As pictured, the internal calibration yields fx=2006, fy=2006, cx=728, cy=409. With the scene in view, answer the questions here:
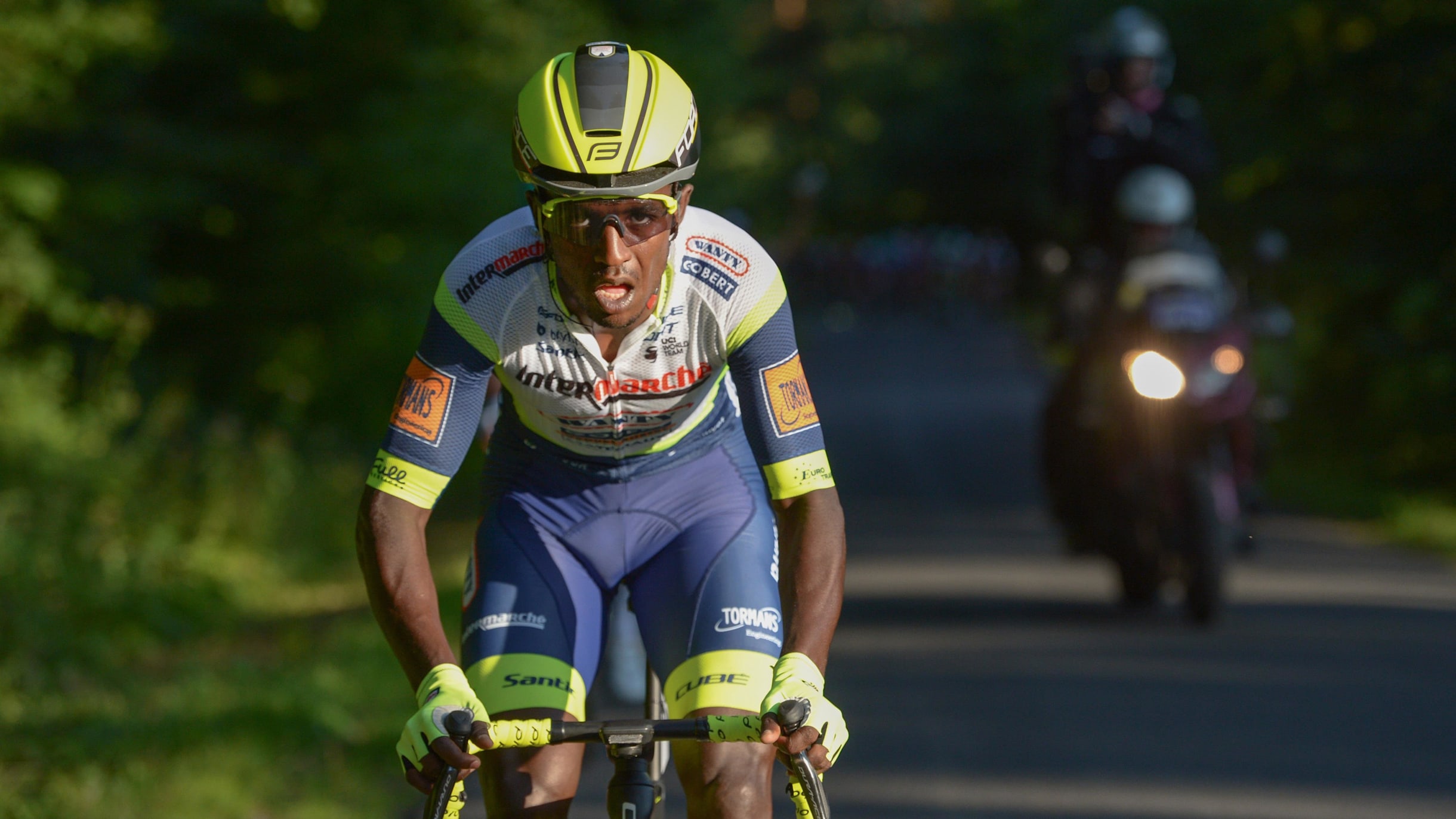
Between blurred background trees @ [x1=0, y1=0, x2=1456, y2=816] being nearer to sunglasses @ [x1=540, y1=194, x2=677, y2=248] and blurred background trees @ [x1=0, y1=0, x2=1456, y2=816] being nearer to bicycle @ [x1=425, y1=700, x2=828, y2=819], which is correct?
sunglasses @ [x1=540, y1=194, x2=677, y2=248]

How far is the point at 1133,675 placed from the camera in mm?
8664

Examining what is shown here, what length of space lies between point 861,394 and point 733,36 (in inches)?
185

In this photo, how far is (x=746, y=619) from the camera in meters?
4.25

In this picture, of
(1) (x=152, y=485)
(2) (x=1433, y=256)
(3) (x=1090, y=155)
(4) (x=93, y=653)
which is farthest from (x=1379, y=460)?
(4) (x=93, y=653)

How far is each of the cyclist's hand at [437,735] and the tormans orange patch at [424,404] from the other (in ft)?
1.83

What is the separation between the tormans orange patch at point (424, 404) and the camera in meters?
4.05

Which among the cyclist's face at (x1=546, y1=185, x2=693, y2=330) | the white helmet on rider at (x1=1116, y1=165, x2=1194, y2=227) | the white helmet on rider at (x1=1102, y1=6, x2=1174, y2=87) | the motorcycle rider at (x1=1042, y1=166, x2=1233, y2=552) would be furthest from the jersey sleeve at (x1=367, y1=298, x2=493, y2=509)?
the white helmet on rider at (x1=1102, y1=6, x2=1174, y2=87)

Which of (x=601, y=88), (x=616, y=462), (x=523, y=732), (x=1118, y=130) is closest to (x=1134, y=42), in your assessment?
(x=1118, y=130)

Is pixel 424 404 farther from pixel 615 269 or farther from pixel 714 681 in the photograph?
pixel 714 681

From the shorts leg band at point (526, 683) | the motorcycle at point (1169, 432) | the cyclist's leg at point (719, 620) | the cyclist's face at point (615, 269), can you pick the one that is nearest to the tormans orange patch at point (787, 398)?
the cyclist's face at point (615, 269)

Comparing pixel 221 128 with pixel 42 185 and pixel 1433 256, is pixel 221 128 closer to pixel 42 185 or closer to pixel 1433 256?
pixel 42 185

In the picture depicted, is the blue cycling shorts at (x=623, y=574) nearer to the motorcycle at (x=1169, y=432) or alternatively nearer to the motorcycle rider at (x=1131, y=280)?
the motorcycle at (x=1169, y=432)

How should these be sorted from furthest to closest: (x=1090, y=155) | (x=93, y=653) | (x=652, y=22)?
(x=652, y=22), (x=1090, y=155), (x=93, y=653)

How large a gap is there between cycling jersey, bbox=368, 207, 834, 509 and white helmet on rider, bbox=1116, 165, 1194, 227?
19.3ft
